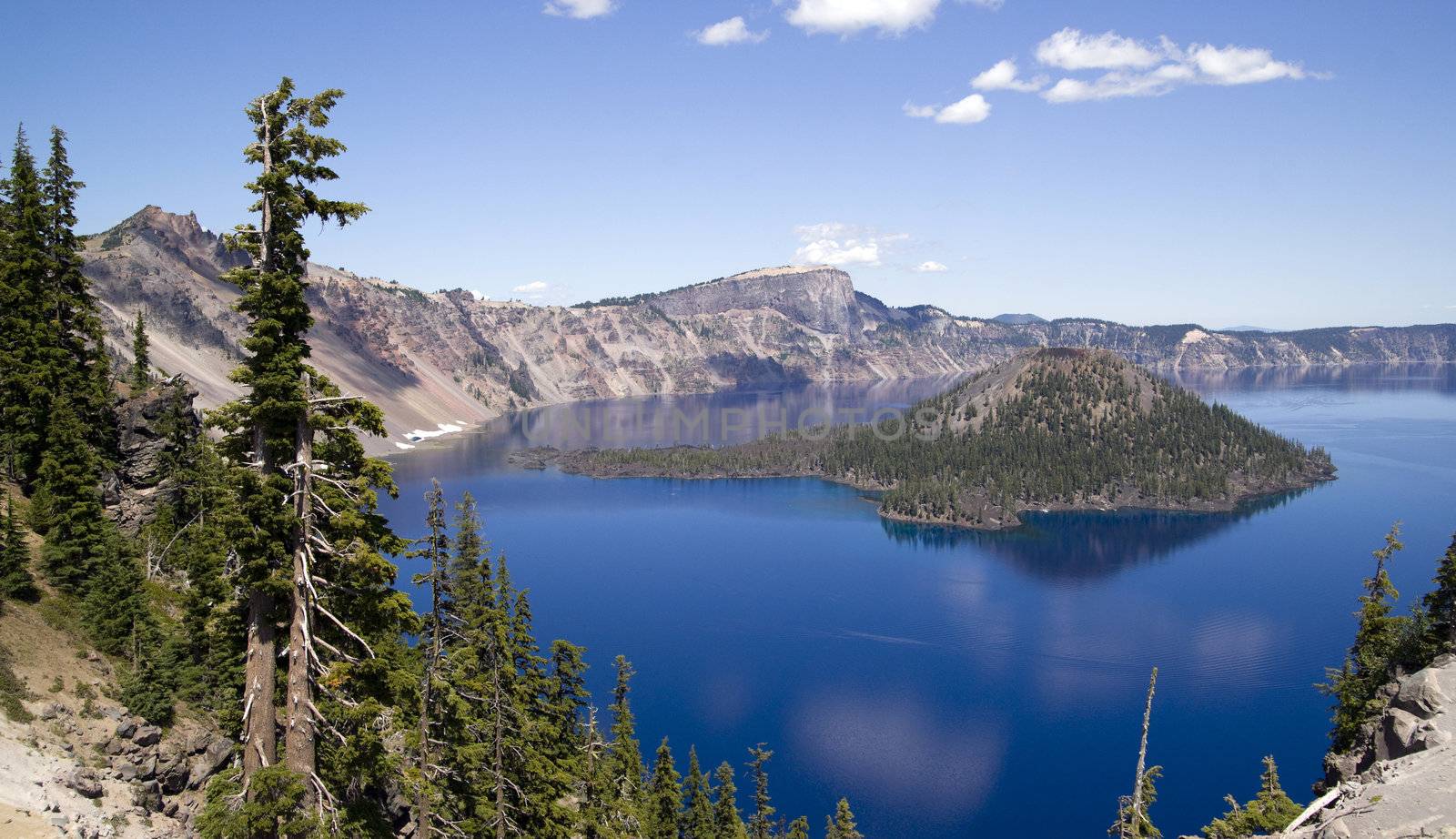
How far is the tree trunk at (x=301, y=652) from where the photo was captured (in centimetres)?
1299

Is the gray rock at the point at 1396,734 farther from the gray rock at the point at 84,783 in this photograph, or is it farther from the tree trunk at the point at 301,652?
the gray rock at the point at 84,783

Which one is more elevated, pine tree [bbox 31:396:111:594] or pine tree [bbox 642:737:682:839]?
pine tree [bbox 31:396:111:594]

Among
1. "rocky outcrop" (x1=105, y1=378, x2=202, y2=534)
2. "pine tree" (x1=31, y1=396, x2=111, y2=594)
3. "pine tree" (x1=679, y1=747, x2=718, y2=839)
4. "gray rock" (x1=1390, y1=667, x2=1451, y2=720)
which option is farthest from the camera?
"rocky outcrop" (x1=105, y1=378, x2=202, y2=534)

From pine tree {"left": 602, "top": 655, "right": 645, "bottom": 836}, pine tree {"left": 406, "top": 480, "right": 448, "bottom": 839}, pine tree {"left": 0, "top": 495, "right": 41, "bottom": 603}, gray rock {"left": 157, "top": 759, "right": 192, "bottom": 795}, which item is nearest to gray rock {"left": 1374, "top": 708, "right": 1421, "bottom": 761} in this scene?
pine tree {"left": 602, "top": 655, "right": 645, "bottom": 836}

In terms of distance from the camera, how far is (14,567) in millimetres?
34219

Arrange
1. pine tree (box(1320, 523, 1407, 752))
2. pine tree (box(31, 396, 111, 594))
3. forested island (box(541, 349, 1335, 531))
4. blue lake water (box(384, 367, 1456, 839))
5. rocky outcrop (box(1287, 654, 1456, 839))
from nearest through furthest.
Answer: rocky outcrop (box(1287, 654, 1456, 839))
pine tree (box(1320, 523, 1407, 752))
pine tree (box(31, 396, 111, 594))
blue lake water (box(384, 367, 1456, 839))
forested island (box(541, 349, 1335, 531))

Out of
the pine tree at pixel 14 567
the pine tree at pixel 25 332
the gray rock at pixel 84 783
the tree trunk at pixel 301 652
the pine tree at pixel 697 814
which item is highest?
the pine tree at pixel 25 332

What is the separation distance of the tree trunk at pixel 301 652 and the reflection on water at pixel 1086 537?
11138cm

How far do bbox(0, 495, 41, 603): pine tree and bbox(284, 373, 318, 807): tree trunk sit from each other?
97.7 feet

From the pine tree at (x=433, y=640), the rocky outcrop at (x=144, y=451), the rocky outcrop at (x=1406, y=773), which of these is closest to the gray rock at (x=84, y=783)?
the pine tree at (x=433, y=640)

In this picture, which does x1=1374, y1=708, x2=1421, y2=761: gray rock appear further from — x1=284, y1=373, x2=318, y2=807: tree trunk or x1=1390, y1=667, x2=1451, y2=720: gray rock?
x1=284, y1=373, x2=318, y2=807: tree trunk

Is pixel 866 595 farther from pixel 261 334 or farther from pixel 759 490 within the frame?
pixel 261 334

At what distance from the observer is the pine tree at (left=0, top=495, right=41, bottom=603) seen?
1326 inches

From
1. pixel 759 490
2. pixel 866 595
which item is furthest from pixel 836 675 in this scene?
pixel 759 490
